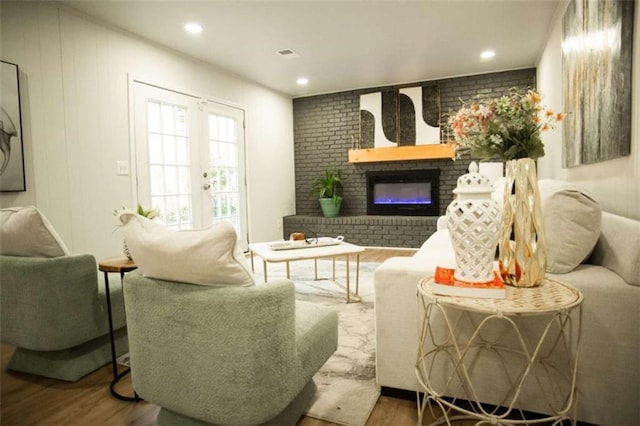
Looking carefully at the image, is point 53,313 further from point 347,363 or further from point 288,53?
point 288,53

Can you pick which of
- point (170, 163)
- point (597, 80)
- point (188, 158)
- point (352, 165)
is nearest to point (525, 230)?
point (597, 80)

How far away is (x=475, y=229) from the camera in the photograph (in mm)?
1256

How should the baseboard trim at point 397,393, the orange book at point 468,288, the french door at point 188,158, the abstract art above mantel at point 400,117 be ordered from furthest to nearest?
the abstract art above mantel at point 400,117 → the french door at point 188,158 → the baseboard trim at point 397,393 → the orange book at point 468,288

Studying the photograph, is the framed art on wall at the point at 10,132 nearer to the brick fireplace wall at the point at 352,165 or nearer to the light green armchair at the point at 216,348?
the light green armchair at the point at 216,348

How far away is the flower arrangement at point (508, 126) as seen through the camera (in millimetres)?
1332

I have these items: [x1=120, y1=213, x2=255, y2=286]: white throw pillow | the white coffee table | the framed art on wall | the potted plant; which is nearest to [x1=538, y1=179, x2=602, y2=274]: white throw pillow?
[x1=120, y1=213, x2=255, y2=286]: white throw pillow

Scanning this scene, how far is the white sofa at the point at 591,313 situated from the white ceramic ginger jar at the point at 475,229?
0.30 meters

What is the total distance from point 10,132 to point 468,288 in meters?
3.20

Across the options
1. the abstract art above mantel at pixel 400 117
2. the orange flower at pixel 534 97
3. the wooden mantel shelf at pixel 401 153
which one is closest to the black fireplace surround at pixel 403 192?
the wooden mantel shelf at pixel 401 153

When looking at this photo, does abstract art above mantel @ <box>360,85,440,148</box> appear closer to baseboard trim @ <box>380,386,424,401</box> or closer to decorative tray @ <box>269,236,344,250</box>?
decorative tray @ <box>269,236,344,250</box>

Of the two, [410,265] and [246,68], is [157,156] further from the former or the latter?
[410,265]

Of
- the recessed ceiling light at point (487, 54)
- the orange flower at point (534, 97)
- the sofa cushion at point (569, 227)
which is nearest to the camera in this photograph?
the orange flower at point (534, 97)

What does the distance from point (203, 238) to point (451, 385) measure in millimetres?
1173

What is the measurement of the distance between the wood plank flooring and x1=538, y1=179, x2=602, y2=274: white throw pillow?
2.73ft
